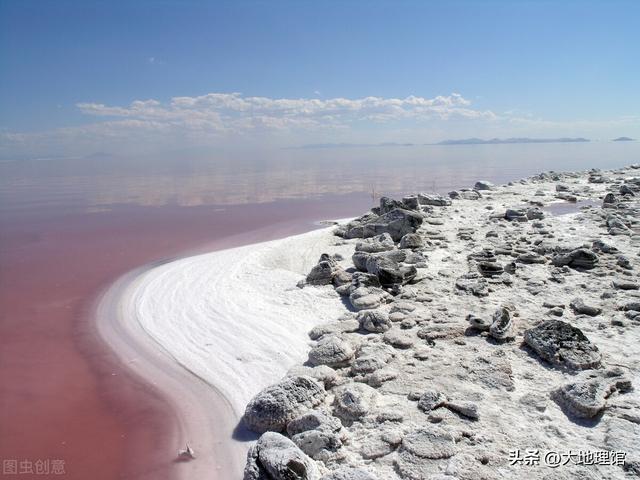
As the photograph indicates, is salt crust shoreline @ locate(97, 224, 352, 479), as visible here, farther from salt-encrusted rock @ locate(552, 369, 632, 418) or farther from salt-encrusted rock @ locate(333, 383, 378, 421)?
salt-encrusted rock @ locate(552, 369, 632, 418)

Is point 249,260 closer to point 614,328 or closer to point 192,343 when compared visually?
point 192,343

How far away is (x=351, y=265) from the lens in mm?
10945

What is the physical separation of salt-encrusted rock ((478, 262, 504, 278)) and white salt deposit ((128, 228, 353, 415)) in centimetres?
331

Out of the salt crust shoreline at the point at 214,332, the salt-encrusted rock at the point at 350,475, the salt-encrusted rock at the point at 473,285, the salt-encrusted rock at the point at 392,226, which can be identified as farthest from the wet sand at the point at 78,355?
the salt-encrusted rock at the point at 473,285

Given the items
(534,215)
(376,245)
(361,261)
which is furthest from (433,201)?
(361,261)

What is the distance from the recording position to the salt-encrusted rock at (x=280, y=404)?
195 inches

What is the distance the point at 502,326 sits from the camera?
21.4 feet

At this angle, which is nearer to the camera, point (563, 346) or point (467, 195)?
point (563, 346)

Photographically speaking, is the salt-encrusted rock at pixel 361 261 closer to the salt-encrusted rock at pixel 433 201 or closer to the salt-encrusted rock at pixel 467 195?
the salt-encrusted rock at pixel 433 201

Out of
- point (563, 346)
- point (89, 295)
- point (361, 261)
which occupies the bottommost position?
point (89, 295)

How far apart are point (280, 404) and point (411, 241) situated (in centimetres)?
776

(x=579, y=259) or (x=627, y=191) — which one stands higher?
(x=627, y=191)

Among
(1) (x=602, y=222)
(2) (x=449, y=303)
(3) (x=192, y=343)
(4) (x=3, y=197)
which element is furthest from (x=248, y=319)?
(4) (x=3, y=197)

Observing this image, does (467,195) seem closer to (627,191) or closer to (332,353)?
(627,191)
